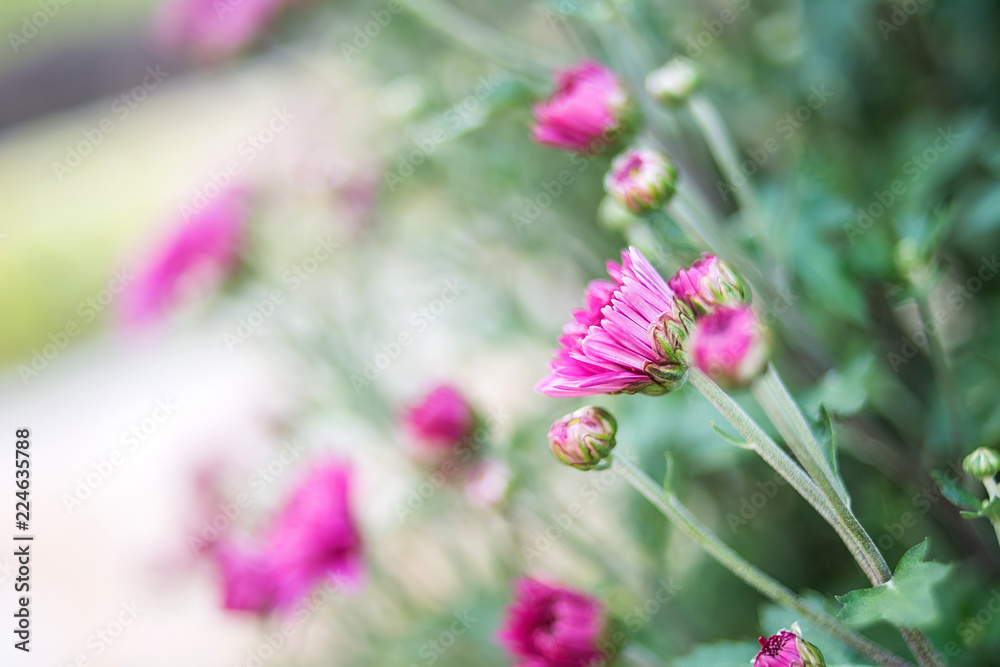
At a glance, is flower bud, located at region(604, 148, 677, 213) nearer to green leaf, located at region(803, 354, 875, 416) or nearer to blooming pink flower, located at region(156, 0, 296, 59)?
green leaf, located at region(803, 354, 875, 416)

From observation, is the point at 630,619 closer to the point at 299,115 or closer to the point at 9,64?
the point at 299,115
